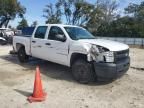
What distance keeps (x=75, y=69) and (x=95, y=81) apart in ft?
2.39

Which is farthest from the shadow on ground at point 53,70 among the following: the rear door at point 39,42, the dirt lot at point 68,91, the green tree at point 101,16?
the green tree at point 101,16

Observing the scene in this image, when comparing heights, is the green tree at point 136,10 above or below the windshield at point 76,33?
below

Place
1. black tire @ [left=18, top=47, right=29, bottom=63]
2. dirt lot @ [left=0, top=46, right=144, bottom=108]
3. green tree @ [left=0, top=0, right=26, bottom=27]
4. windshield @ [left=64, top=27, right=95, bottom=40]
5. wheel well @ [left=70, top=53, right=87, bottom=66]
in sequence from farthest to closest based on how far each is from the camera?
green tree @ [left=0, top=0, right=26, bottom=27], black tire @ [left=18, top=47, right=29, bottom=63], windshield @ [left=64, top=27, right=95, bottom=40], wheel well @ [left=70, top=53, right=87, bottom=66], dirt lot @ [left=0, top=46, right=144, bottom=108]

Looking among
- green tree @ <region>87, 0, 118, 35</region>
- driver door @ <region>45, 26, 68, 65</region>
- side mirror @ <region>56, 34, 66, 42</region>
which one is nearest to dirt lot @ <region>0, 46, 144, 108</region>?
driver door @ <region>45, 26, 68, 65</region>

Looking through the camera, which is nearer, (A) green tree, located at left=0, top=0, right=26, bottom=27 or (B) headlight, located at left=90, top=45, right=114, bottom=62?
(B) headlight, located at left=90, top=45, right=114, bottom=62

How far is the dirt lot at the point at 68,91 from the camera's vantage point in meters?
6.42

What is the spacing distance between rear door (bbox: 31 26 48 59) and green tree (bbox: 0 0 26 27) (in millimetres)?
41718

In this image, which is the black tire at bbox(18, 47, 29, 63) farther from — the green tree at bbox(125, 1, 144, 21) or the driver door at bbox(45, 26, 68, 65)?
the green tree at bbox(125, 1, 144, 21)

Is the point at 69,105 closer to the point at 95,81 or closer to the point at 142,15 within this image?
the point at 95,81

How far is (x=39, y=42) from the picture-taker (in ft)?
33.3

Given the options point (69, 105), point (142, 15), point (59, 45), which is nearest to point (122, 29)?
point (142, 15)

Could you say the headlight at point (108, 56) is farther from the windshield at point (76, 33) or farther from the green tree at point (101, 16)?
the green tree at point (101, 16)

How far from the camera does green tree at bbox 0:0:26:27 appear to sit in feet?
165

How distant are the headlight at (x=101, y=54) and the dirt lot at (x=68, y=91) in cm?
84
